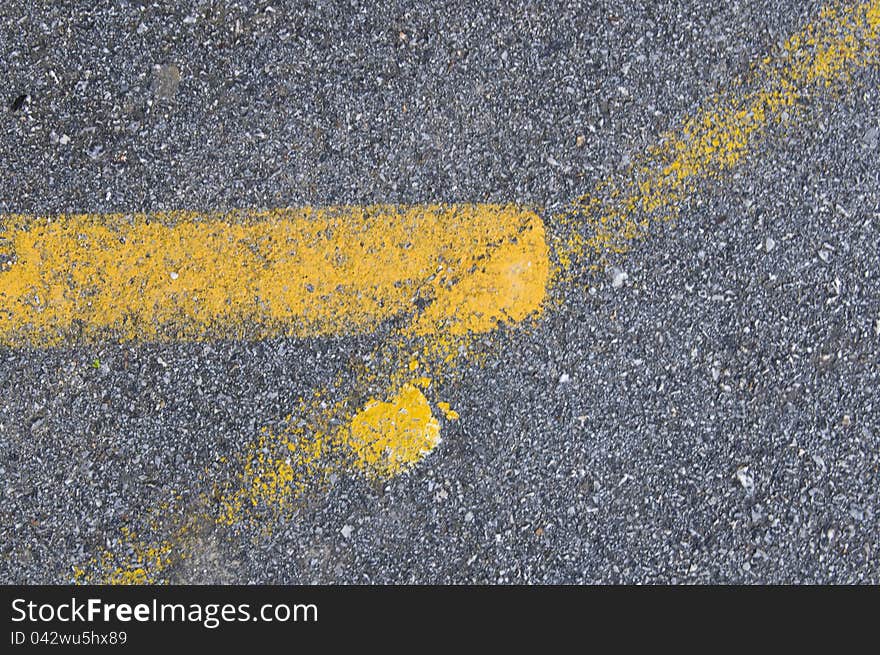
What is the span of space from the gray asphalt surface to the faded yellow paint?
0.05 m

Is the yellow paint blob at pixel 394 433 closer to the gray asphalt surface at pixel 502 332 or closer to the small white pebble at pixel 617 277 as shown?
the gray asphalt surface at pixel 502 332

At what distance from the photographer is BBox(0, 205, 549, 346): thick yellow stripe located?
71.3 inches

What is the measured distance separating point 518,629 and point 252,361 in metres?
1.25

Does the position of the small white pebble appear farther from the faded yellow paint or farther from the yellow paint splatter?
the yellow paint splatter

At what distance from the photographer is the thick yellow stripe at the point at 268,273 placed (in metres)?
1.81

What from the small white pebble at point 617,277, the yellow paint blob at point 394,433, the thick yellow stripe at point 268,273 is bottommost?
the yellow paint blob at point 394,433

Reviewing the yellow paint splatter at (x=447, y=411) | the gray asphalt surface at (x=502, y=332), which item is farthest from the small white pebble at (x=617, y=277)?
the yellow paint splatter at (x=447, y=411)

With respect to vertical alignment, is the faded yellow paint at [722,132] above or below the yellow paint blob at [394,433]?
above

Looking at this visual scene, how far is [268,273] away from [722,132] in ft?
4.96

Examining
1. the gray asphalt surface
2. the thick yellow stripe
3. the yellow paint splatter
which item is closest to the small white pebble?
the gray asphalt surface

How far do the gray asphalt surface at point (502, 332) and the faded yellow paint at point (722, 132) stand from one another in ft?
0.17

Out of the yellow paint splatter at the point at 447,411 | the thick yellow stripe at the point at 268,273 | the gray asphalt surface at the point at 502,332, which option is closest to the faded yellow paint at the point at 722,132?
the gray asphalt surface at the point at 502,332

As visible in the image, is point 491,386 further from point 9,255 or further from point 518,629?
point 9,255

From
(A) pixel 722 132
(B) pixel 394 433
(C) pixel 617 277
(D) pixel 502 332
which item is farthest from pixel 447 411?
(A) pixel 722 132
